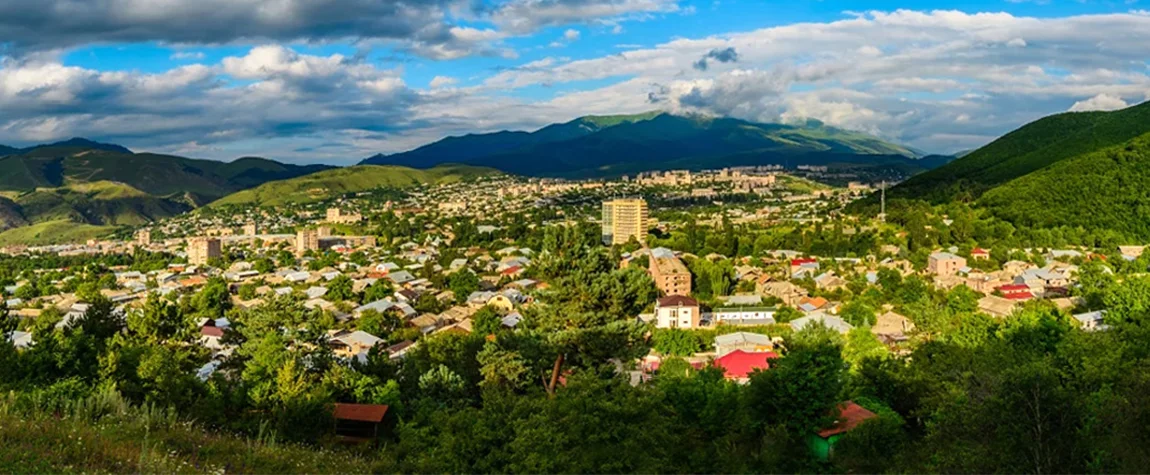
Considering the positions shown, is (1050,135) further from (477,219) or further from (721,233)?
(477,219)

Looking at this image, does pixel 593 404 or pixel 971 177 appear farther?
pixel 971 177

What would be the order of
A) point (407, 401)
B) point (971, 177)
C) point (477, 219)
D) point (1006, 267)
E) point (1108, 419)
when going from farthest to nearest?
point (477, 219) → point (971, 177) → point (1006, 267) → point (407, 401) → point (1108, 419)

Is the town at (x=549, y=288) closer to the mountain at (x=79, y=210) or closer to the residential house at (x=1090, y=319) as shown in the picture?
the residential house at (x=1090, y=319)

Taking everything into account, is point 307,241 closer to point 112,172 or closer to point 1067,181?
point 1067,181

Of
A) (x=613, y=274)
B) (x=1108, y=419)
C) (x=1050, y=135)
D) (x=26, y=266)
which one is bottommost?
(x=26, y=266)

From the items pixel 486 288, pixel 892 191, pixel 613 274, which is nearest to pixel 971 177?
pixel 892 191

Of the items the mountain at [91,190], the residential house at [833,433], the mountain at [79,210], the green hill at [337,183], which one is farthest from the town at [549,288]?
the green hill at [337,183]

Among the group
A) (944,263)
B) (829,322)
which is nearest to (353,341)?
(829,322)
